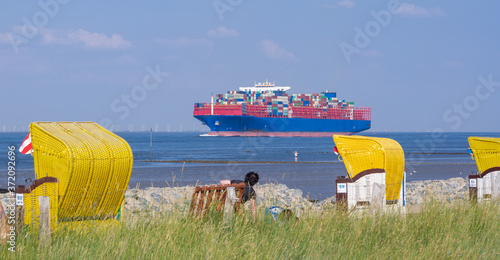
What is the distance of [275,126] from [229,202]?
10479 cm

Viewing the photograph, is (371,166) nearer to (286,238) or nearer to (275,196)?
(286,238)

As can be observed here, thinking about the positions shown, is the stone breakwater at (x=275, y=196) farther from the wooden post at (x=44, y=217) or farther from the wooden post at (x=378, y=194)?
the wooden post at (x=44, y=217)

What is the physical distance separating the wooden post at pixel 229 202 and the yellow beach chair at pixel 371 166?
1.82 metres

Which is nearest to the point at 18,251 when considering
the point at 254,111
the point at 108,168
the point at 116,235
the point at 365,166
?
the point at 116,235

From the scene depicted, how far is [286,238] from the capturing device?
5.92 meters

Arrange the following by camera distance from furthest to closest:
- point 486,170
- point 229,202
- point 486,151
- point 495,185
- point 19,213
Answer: point 486,151 → point 486,170 → point 495,185 → point 229,202 → point 19,213

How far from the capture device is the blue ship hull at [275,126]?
350 ft

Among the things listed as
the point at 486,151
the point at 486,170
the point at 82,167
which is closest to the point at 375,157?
the point at 486,170

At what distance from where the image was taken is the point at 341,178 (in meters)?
8.10

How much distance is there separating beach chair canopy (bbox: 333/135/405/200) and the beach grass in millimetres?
1499

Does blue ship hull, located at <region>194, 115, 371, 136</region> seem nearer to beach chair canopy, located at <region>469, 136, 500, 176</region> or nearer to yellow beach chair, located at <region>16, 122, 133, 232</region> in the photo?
beach chair canopy, located at <region>469, 136, 500, 176</region>

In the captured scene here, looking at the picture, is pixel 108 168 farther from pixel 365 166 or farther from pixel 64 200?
pixel 365 166

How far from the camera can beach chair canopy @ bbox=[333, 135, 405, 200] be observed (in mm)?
8609

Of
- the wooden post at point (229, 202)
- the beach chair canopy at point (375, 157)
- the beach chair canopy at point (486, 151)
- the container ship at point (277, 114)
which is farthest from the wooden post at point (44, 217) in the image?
the container ship at point (277, 114)
